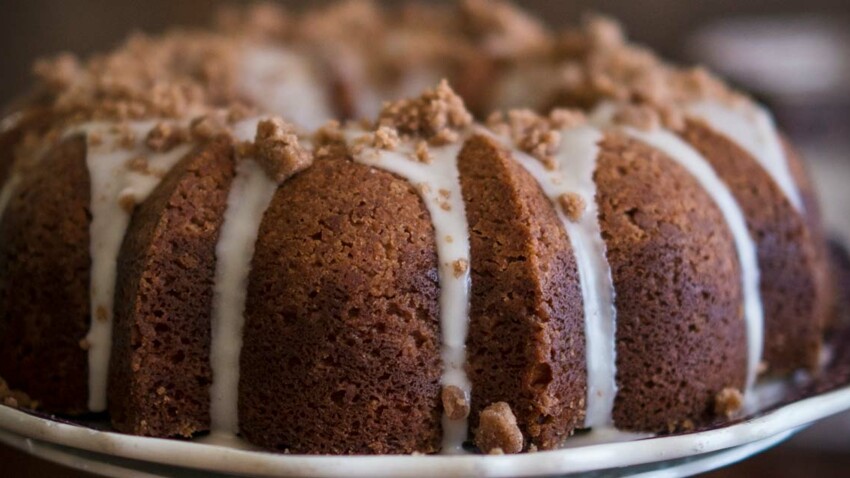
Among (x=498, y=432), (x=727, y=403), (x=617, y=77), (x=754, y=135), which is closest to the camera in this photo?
(x=498, y=432)

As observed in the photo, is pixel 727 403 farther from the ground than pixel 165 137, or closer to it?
closer to it

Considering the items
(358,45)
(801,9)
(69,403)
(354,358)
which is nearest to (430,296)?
(354,358)

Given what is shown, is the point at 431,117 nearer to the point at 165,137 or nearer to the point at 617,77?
the point at 165,137

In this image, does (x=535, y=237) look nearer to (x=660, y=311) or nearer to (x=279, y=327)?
(x=660, y=311)

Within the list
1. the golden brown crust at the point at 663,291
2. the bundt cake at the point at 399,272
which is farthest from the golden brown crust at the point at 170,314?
the golden brown crust at the point at 663,291

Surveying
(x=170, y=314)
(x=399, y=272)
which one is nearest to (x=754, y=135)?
(x=399, y=272)

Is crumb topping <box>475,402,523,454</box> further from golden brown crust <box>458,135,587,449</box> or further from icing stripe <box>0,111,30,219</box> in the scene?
icing stripe <box>0,111,30,219</box>
